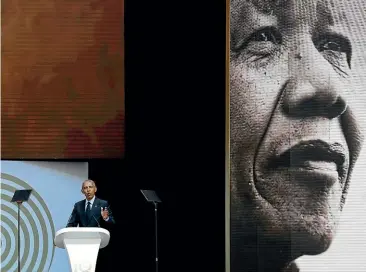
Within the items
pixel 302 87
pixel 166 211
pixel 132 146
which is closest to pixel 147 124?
pixel 132 146

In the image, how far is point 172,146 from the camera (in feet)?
30.9

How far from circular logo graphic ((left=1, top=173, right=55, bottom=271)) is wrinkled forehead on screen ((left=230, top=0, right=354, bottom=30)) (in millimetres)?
2571

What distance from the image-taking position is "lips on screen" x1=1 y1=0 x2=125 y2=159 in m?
9.52

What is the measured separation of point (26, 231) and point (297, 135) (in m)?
2.61

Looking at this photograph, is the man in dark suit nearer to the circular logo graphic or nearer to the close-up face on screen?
the circular logo graphic

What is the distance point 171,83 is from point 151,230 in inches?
53.2

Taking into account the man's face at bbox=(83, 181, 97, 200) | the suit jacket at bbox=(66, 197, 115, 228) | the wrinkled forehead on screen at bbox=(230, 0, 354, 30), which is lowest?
the suit jacket at bbox=(66, 197, 115, 228)

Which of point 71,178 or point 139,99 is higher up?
point 139,99

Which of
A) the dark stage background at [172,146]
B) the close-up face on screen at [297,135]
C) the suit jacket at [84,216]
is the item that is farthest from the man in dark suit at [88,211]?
the close-up face on screen at [297,135]

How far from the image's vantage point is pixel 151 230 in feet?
30.7

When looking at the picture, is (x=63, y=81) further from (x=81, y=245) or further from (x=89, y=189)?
(x=81, y=245)

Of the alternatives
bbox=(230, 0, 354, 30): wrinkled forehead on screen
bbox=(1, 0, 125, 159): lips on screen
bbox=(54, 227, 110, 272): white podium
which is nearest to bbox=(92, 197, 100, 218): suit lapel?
bbox=(54, 227, 110, 272): white podium

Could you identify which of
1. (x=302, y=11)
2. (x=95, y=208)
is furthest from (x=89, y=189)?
(x=302, y=11)

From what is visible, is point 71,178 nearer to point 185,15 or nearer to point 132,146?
point 132,146
